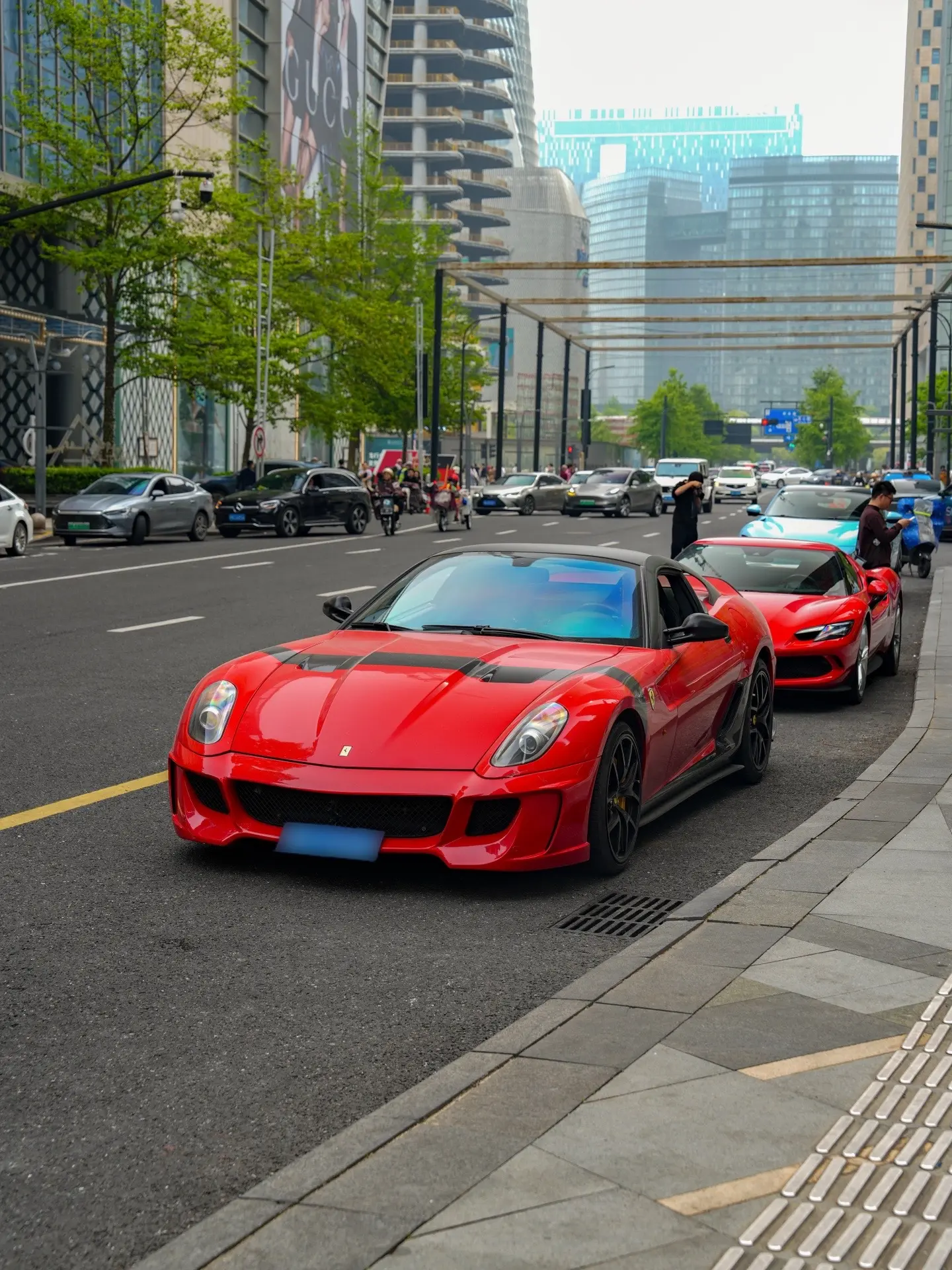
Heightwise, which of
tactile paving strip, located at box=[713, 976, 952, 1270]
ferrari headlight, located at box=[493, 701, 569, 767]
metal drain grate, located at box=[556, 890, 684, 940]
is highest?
ferrari headlight, located at box=[493, 701, 569, 767]

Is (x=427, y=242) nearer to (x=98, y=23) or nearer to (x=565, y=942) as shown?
(x=98, y=23)

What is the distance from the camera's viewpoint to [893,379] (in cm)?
11712

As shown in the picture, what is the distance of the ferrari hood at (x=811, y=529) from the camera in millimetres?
20359

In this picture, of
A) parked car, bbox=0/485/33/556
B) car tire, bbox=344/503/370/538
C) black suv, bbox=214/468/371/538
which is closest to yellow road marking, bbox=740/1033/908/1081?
parked car, bbox=0/485/33/556

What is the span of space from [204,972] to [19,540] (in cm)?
2486

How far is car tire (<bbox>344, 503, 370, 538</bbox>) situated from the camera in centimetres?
3941

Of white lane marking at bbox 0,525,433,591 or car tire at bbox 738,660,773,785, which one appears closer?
car tire at bbox 738,660,773,785

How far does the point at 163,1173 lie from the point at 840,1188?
1.44 m

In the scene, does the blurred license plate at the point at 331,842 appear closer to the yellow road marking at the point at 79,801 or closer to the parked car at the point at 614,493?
the yellow road marking at the point at 79,801

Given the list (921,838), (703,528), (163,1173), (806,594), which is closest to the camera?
(163,1173)

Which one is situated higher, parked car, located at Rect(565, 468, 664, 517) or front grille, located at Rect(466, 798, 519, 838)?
parked car, located at Rect(565, 468, 664, 517)

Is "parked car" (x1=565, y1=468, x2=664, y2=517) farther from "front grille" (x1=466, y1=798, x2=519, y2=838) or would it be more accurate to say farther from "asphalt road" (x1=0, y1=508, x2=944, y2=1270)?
"front grille" (x1=466, y1=798, x2=519, y2=838)

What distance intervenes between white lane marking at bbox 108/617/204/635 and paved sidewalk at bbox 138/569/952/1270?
11.1 meters

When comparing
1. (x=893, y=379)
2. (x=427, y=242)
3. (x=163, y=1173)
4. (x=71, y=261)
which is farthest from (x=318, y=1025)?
(x=893, y=379)
